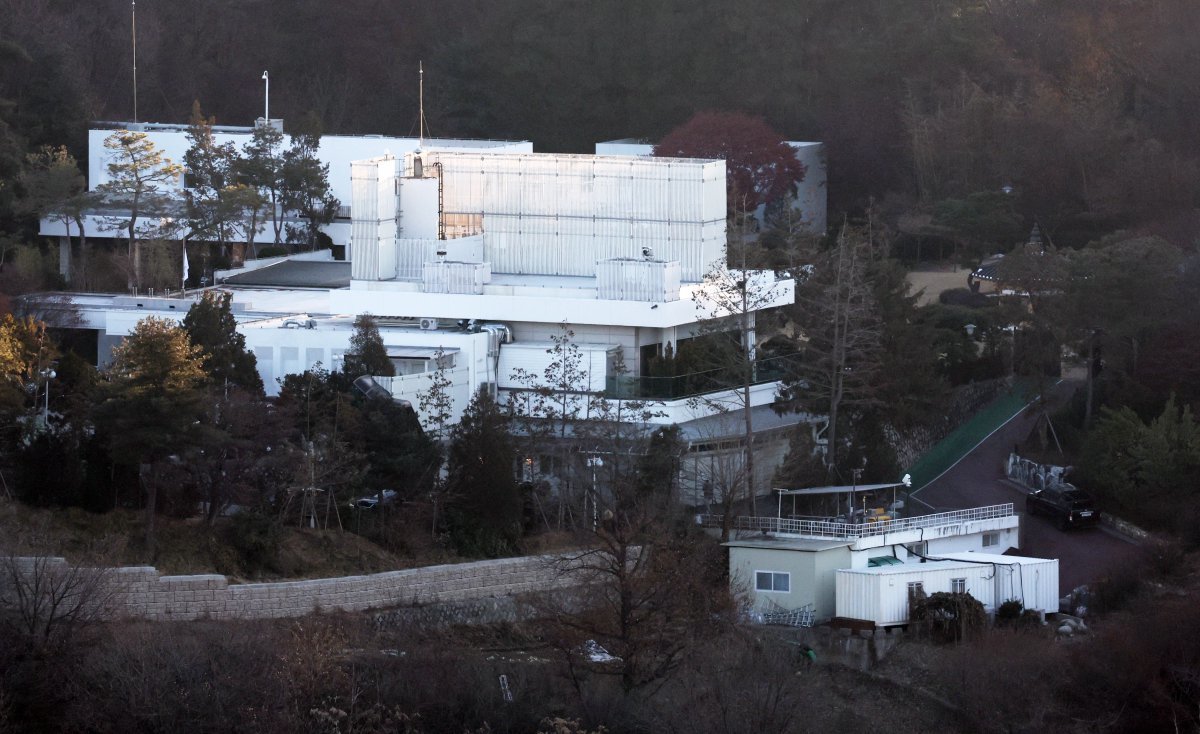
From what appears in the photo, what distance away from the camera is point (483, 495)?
23.7m

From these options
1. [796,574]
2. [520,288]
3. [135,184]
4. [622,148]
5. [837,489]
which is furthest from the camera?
[622,148]

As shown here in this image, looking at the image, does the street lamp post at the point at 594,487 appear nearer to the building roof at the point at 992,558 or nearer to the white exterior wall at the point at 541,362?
the white exterior wall at the point at 541,362

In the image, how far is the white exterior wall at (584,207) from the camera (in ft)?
97.5

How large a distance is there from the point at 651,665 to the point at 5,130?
73.7 feet

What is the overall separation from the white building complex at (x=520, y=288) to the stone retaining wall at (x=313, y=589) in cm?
321

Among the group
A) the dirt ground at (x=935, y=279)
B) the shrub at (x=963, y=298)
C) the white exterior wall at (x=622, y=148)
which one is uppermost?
the white exterior wall at (x=622, y=148)

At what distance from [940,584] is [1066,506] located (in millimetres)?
3169

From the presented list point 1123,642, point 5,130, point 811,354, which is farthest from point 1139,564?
point 5,130

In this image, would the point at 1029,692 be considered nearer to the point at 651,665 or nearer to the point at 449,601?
the point at 651,665

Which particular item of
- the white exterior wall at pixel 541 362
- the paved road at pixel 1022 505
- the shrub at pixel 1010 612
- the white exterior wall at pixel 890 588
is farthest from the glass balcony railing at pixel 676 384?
the shrub at pixel 1010 612

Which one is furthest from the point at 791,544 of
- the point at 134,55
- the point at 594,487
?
the point at 134,55

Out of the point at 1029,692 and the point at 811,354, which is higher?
the point at 811,354

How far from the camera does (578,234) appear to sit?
30.1 m

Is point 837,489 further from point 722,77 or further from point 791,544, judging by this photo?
point 722,77
